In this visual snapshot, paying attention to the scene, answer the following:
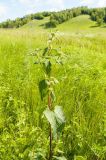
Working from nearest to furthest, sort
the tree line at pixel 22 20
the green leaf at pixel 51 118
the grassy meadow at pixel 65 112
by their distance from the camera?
1. the green leaf at pixel 51 118
2. the grassy meadow at pixel 65 112
3. the tree line at pixel 22 20

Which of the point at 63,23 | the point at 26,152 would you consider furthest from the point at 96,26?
the point at 26,152

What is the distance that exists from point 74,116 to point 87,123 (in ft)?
0.60

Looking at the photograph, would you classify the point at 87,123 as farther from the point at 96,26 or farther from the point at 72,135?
the point at 96,26

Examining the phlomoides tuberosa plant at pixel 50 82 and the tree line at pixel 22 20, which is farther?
the tree line at pixel 22 20

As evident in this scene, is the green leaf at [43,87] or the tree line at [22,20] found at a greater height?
the green leaf at [43,87]

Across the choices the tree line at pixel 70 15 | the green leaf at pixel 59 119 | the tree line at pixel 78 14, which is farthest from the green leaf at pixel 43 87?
the tree line at pixel 78 14

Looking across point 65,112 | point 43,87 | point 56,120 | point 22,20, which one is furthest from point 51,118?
point 22,20

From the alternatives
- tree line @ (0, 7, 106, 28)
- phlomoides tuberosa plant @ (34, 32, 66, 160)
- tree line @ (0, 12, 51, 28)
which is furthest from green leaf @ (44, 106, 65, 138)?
tree line @ (0, 12, 51, 28)

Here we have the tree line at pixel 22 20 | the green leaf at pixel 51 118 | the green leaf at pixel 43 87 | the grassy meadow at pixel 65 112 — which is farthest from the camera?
the tree line at pixel 22 20

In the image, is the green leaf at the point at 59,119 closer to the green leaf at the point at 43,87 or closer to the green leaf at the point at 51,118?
the green leaf at the point at 51,118

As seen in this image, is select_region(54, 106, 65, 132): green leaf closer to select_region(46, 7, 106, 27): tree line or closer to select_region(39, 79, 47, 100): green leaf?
select_region(39, 79, 47, 100): green leaf

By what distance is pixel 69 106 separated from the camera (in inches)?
165

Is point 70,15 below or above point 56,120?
above

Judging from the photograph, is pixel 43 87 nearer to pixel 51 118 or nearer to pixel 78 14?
pixel 51 118
